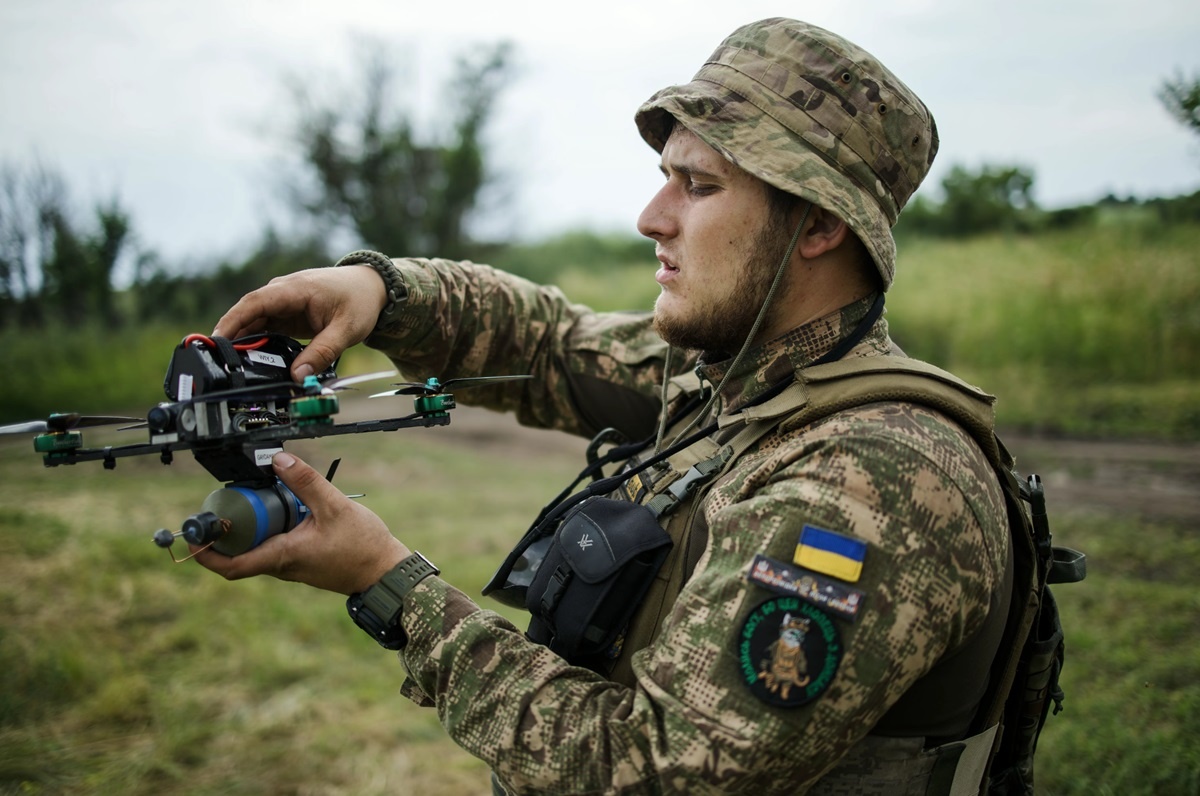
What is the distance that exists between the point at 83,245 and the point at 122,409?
16.0 ft

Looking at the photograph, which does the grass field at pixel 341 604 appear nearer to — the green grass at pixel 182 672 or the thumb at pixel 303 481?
the green grass at pixel 182 672

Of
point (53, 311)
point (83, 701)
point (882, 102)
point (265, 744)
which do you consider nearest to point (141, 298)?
point (53, 311)

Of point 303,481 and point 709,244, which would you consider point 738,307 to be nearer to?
point 709,244

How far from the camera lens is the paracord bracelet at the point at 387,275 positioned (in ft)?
9.01

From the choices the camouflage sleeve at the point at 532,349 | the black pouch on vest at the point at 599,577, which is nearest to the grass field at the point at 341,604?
the camouflage sleeve at the point at 532,349

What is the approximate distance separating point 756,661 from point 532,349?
1.81 m

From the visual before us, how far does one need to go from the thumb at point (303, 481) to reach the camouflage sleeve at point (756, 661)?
0.36 metres

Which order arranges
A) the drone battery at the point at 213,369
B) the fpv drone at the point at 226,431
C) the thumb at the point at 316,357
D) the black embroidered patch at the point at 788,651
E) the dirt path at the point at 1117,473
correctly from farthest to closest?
the dirt path at the point at 1117,473, the thumb at the point at 316,357, the drone battery at the point at 213,369, the fpv drone at the point at 226,431, the black embroidered patch at the point at 788,651

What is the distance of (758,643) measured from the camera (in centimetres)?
167

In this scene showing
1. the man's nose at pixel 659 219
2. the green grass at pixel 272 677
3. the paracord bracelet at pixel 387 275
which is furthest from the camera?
the green grass at pixel 272 677

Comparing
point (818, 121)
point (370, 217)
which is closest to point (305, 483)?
point (818, 121)

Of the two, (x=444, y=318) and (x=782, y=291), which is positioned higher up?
(x=782, y=291)

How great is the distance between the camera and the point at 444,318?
2988 mm

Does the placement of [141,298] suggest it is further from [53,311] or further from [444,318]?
[444,318]
